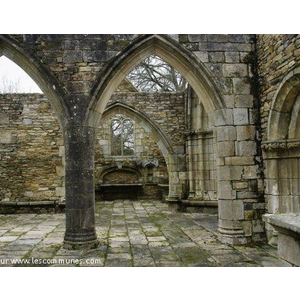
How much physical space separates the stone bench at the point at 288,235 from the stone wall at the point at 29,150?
8013 mm

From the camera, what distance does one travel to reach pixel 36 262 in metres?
4.28

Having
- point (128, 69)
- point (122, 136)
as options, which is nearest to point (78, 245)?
point (128, 69)

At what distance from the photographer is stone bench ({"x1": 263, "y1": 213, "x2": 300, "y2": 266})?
2848 millimetres

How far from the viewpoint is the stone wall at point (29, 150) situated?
33.2 ft

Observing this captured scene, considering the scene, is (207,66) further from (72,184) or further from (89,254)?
(89,254)

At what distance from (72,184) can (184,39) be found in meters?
3.07

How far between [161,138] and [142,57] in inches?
209

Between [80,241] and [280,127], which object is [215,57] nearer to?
[280,127]

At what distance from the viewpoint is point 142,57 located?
18.5 feet

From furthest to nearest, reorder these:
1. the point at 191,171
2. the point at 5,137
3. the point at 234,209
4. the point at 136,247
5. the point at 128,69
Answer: the point at 5,137
the point at 191,171
the point at 128,69
the point at 234,209
the point at 136,247

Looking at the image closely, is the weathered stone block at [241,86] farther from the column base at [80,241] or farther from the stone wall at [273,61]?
the column base at [80,241]

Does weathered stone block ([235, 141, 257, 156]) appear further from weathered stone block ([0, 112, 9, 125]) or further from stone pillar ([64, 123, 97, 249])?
weathered stone block ([0, 112, 9, 125])

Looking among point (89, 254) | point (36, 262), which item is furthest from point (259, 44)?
point (36, 262)
